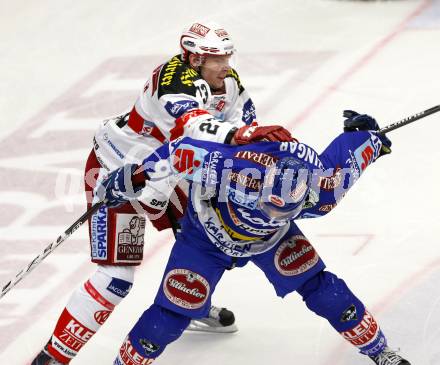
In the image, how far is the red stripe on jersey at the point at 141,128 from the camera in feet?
19.5

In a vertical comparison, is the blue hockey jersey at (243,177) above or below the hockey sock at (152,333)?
above

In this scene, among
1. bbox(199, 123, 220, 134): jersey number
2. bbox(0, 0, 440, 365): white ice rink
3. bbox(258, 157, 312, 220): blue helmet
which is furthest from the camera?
bbox(0, 0, 440, 365): white ice rink

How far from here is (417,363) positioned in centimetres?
594

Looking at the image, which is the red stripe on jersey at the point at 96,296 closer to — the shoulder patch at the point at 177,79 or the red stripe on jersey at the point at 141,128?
the red stripe on jersey at the point at 141,128

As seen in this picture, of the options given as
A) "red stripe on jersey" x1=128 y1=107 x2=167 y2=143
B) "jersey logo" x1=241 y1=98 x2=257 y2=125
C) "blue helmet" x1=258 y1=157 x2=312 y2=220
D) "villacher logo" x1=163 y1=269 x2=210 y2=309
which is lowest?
"villacher logo" x1=163 y1=269 x2=210 y2=309

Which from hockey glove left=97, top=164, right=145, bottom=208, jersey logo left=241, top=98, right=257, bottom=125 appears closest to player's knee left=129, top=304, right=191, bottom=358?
hockey glove left=97, top=164, right=145, bottom=208

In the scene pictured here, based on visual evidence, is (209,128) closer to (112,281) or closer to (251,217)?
(251,217)

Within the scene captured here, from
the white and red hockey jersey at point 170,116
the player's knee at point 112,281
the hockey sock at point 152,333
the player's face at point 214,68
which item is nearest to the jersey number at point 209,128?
the white and red hockey jersey at point 170,116

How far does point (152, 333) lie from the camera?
5496 mm

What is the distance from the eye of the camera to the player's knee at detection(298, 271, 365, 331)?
5625 mm

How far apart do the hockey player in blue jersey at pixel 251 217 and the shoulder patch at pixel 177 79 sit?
1.26 ft

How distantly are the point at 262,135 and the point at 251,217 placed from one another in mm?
373

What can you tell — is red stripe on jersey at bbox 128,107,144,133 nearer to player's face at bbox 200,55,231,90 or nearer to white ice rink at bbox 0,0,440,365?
player's face at bbox 200,55,231,90

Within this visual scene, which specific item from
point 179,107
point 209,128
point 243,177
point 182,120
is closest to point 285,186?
point 243,177
